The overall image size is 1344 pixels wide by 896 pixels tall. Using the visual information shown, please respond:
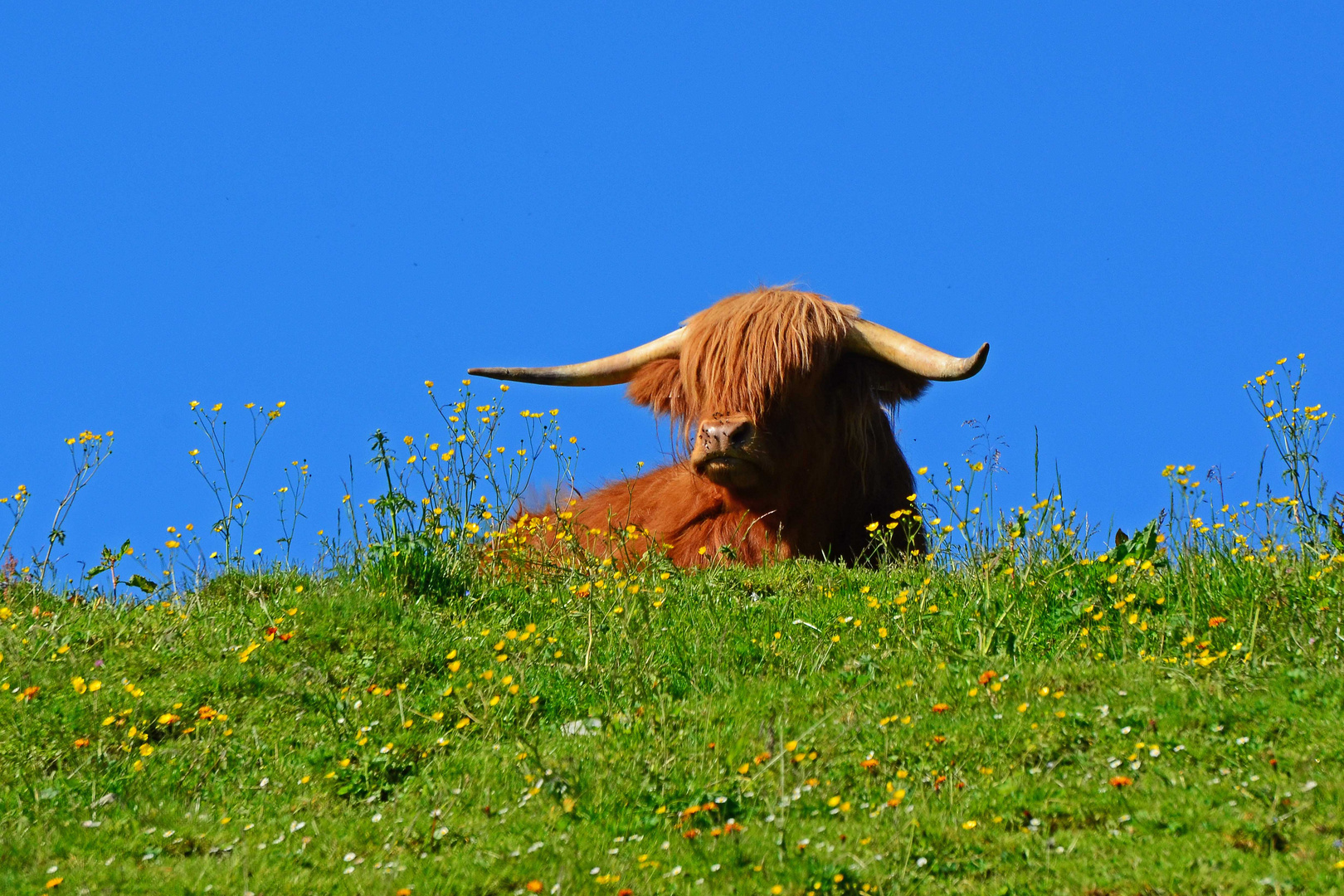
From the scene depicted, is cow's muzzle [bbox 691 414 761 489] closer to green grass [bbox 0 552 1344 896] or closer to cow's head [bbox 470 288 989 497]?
cow's head [bbox 470 288 989 497]

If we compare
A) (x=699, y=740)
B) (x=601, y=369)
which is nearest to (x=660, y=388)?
(x=601, y=369)

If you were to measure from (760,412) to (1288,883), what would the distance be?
5.32 meters

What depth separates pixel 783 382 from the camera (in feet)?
28.7

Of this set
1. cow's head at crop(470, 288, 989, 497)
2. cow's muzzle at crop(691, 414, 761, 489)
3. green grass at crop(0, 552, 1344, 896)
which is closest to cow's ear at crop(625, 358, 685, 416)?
cow's head at crop(470, 288, 989, 497)

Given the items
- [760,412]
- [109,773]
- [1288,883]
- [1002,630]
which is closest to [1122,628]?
[1002,630]

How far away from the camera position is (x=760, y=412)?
340 inches

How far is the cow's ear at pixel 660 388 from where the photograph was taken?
9.75 m

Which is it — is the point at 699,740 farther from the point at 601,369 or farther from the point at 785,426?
the point at 601,369

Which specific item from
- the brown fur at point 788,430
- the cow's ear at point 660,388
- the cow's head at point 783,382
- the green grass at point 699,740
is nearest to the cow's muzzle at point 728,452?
the cow's head at point 783,382

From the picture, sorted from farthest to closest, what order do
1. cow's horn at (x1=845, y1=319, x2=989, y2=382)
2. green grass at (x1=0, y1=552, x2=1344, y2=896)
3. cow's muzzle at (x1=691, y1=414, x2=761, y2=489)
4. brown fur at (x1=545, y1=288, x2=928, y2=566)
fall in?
cow's horn at (x1=845, y1=319, x2=989, y2=382), brown fur at (x1=545, y1=288, x2=928, y2=566), cow's muzzle at (x1=691, y1=414, x2=761, y2=489), green grass at (x1=0, y1=552, x2=1344, y2=896)

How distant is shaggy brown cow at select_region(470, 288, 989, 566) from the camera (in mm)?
8648

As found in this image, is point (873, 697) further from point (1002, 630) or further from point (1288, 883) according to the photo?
point (1288, 883)

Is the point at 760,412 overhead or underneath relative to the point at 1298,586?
overhead

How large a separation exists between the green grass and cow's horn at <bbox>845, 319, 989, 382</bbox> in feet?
A: 8.26
